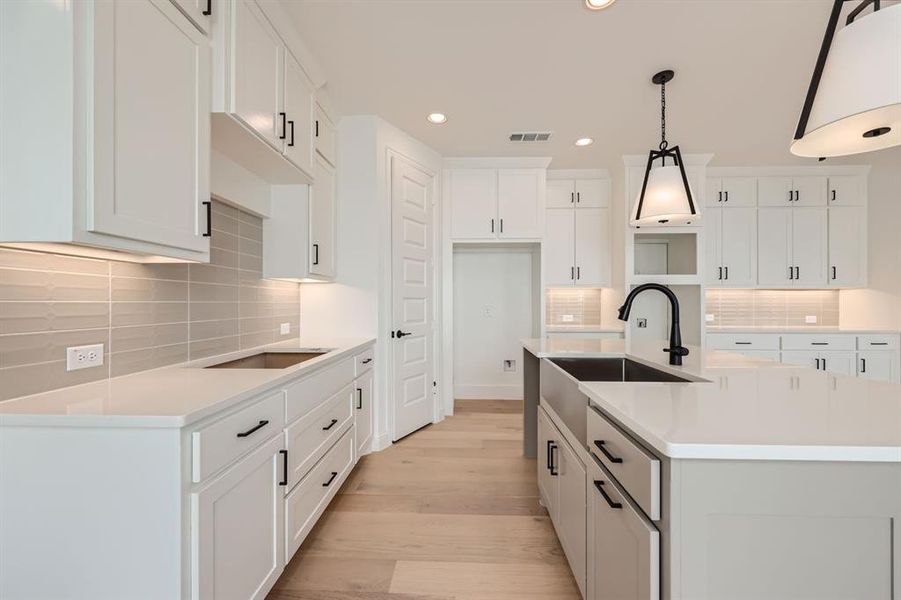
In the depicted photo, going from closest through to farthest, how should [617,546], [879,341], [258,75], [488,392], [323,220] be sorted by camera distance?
[617,546], [258,75], [323,220], [879,341], [488,392]

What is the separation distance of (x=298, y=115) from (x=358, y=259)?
1178 mm

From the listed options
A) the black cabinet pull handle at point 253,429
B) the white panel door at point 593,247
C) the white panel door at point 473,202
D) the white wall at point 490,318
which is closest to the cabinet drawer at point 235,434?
the black cabinet pull handle at point 253,429

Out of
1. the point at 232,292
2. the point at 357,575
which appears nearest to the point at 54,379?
the point at 232,292

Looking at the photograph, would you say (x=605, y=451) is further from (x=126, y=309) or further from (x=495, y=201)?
(x=495, y=201)

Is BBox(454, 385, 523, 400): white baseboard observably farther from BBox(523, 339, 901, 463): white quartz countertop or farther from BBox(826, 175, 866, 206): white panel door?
BBox(826, 175, 866, 206): white panel door

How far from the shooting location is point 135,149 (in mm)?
1185

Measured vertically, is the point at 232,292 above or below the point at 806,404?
above

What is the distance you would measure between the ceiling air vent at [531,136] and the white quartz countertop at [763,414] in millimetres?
2620

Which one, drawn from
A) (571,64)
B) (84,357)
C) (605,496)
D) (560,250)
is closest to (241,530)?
(84,357)

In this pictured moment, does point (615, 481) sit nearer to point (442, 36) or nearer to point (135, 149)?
point (135, 149)

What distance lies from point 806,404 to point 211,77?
7.51ft

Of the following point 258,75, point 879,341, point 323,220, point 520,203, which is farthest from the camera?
point 520,203

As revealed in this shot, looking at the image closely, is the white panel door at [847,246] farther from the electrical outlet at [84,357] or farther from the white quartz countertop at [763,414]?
the electrical outlet at [84,357]

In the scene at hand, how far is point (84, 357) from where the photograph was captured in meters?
1.37
